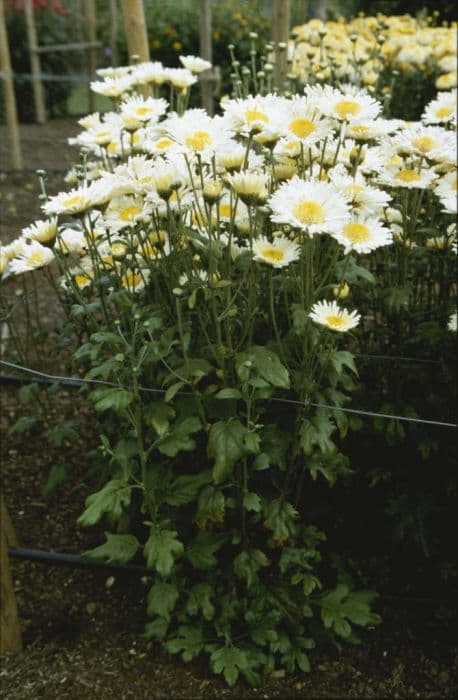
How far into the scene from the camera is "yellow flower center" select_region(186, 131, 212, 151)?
1650 mm

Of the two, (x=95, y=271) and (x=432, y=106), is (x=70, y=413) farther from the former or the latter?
(x=432, y=106)

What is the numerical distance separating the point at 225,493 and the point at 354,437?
1.58 ft

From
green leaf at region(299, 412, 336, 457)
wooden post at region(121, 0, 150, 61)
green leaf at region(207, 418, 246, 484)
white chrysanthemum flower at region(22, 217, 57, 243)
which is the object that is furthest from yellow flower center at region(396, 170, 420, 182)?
wooden post at region(121, 0, 150, 61)

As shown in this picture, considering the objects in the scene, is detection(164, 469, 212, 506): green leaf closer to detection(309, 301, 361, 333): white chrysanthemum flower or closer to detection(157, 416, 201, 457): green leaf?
detection(157, 416, 201, 457): green leaf

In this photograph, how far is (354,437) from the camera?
225 centimetres

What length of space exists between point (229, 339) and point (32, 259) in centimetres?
60

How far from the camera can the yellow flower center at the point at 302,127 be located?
1.66 m

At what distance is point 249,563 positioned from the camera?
6.26 ft

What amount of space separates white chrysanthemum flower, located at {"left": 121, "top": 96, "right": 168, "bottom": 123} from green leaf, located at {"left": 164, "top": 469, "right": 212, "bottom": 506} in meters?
0.88

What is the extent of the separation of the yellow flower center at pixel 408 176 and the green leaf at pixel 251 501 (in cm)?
82

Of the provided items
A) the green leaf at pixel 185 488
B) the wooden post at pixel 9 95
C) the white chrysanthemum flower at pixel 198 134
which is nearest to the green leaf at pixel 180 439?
the green leaf at pixel 185 488

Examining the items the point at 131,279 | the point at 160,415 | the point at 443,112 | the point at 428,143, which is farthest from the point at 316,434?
the point at 443,112

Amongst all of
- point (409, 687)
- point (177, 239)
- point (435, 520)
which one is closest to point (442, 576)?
point (435, 520)

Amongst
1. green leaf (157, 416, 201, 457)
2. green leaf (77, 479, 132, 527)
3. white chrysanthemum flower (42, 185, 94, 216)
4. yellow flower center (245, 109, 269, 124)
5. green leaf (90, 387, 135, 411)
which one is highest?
yellow flower center (245, 109, 269, 124)
